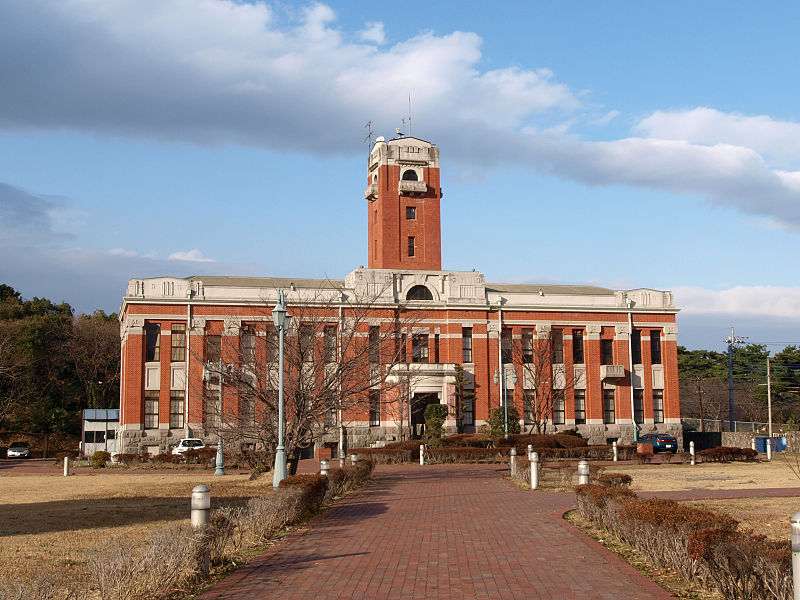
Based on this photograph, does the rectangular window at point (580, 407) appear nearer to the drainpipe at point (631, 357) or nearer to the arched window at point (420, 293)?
the drainpipe at point (631, 357)

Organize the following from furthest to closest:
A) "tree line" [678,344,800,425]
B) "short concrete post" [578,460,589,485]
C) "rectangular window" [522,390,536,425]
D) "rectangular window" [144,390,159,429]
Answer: "tree line" [678,344,800,425]
"rectangular window" [522,390,536,425]
"rectangular window" [144,390,159,429]
"short concrete post" [578,460,589,485]

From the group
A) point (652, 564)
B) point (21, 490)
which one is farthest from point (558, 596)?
point (21, 490)

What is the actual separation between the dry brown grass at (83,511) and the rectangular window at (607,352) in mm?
33083

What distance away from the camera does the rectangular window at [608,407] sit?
190 feet

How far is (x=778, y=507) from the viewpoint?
20.0m

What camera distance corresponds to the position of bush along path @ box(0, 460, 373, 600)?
9.09 m

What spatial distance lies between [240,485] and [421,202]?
36.1 meters

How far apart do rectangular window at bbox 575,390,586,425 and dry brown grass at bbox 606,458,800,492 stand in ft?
59.4

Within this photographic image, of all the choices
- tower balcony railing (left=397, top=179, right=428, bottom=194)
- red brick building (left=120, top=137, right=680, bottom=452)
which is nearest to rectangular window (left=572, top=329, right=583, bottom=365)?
red brick building (left=120, top=137, right=680, bottom=452)

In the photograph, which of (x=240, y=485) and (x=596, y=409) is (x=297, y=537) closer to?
(x=240, y=485)

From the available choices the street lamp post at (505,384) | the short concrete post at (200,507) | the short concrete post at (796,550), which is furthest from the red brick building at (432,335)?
the short concrete post at (796,550)

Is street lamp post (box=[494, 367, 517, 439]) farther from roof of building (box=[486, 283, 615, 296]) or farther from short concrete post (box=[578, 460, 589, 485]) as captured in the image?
short concrete post (box=[578, 460, 589, 485])

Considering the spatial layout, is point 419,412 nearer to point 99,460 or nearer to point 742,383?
point 99,460

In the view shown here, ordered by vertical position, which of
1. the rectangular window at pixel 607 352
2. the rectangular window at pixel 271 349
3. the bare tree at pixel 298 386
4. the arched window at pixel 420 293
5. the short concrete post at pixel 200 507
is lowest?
the short concrete post at pixel 200 507
